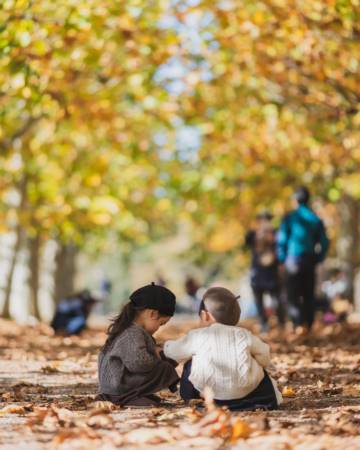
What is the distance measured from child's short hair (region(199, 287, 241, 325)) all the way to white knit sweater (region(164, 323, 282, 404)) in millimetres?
71

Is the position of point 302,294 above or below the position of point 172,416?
above

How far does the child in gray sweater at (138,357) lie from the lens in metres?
6.75

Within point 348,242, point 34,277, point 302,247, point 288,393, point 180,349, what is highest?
point 348,242

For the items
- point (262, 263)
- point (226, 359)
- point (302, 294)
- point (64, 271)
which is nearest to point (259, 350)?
point (226, 359)

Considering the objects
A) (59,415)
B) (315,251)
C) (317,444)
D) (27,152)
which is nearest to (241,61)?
(315,251)

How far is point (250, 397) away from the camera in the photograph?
6.52 meters

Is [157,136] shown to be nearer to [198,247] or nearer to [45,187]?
[45,187]

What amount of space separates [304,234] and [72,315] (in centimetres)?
554

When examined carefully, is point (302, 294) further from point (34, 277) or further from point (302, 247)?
point (34, 277)

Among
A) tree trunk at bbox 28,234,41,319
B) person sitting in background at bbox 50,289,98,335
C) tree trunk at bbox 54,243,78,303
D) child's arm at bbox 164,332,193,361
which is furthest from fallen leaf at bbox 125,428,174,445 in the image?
tree trunk at bbox 54,243,78,303

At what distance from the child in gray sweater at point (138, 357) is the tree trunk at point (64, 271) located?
22.7 m

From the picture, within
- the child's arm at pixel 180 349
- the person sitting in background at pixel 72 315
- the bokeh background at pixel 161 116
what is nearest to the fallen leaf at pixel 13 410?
the child's arm at pixel 180 349

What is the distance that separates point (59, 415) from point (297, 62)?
1017 cm

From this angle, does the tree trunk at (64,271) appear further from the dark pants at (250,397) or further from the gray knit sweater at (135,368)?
the dark pants at (250,397)
